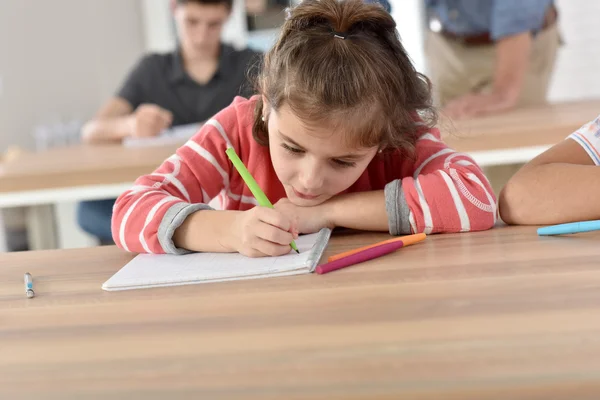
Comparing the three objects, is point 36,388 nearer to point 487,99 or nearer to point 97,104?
point 487,99

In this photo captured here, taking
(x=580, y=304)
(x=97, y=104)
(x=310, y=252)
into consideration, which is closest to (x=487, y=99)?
(x=310, y=252)

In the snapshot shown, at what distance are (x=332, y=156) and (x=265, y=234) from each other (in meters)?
0.17

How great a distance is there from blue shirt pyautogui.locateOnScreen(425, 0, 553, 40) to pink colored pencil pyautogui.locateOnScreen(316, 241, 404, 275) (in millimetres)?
1599

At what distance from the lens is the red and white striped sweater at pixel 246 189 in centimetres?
92

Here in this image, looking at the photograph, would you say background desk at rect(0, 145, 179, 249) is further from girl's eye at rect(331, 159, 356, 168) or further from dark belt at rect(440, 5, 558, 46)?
dark belt at rect(440, 5, 558, 46)

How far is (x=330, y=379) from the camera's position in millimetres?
478

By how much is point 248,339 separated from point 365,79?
46cm

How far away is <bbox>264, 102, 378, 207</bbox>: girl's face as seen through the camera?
92cm

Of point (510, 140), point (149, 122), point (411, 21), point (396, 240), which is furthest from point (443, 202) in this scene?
point (411, 21)

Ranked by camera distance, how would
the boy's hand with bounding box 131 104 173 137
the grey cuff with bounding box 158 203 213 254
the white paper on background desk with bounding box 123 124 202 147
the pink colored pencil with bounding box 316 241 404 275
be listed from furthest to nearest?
the boy's hand with bounding box 131 104 173 137
the white paper on background desk with bounding box 123 124 202 147
the grey cuff with bounding box 158 203 213 254
the pink colored pencil with bounding box 316 241 404 275

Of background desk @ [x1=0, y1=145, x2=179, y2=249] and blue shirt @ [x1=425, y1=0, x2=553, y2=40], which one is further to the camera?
blue shirt @ [x1=425, y1=0, x2=553, y2=40]

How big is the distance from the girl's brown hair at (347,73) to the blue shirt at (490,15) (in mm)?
1349

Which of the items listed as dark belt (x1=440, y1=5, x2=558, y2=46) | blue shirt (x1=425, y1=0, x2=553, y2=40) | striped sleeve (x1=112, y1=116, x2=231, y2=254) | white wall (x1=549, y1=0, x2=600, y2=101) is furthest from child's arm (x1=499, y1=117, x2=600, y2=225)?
white wall (x1=549, y1=0, x2=600, y2=101)

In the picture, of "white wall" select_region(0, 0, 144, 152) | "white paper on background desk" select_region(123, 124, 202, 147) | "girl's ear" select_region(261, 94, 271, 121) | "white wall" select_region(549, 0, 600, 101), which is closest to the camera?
"girl's ear" select_region(261, 94, 271, 121)
